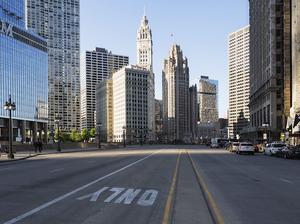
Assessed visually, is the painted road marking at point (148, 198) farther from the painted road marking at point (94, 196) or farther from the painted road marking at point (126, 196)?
the painted road marking at point (94, 196)

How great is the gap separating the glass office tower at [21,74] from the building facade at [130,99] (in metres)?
30.9

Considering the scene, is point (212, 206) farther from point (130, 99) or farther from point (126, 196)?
point (130, 99)

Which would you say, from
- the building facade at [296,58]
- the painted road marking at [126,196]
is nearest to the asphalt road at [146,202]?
the painted road marking at [126,196]

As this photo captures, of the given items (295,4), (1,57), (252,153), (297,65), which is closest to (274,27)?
(295,4)

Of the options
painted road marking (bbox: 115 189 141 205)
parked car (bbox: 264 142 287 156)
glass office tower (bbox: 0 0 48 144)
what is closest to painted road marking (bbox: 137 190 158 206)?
painted road marking (bbox: 115 189 141 205)

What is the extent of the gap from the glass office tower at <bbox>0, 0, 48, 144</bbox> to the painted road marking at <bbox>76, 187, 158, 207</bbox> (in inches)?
4910

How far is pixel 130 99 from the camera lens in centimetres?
18650

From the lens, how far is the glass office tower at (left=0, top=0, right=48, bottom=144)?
14062cm

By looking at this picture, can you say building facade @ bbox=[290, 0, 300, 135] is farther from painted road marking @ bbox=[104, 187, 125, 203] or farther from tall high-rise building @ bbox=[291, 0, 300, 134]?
painted road marking @ bbox=[104, 187, 125, 203]

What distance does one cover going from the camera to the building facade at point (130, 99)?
605 ft

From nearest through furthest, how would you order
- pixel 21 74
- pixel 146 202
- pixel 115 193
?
Answer: 1. pixel 146 202
2. pixel 115 193
3. pixel 21 74

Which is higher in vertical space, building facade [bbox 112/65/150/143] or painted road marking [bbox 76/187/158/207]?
building facade [bbox 112/65/150/143]

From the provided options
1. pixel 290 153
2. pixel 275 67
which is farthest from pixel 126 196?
pixel 275 67

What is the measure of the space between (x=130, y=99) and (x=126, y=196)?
173057mm
